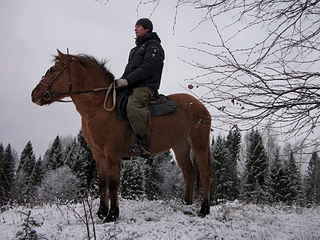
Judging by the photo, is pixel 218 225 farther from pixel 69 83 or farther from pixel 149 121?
pixel 69 83

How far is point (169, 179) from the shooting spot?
38.6 m

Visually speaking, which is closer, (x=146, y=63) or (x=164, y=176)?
(x=146, y=63)

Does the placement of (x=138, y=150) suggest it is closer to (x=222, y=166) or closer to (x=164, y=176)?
(x=222, y=166)

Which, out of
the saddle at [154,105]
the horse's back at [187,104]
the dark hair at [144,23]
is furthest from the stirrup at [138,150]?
the dark hair at [144,23]

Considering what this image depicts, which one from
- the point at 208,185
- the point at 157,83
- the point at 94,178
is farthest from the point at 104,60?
the point at 94,178

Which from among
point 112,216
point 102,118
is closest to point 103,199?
point 112,216

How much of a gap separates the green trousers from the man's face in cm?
124

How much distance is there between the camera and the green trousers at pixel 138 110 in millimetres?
4988

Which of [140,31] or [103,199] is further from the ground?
[140,31]

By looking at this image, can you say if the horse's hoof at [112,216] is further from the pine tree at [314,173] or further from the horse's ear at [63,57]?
the pine tree at [314,173]

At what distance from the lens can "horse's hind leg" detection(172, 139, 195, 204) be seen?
670 centimetres

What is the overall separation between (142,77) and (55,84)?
1.65 meters

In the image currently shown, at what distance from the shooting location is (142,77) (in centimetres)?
526

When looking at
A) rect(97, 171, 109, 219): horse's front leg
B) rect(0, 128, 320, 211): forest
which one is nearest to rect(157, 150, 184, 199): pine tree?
rect(0, 128, 320, 211): forest
